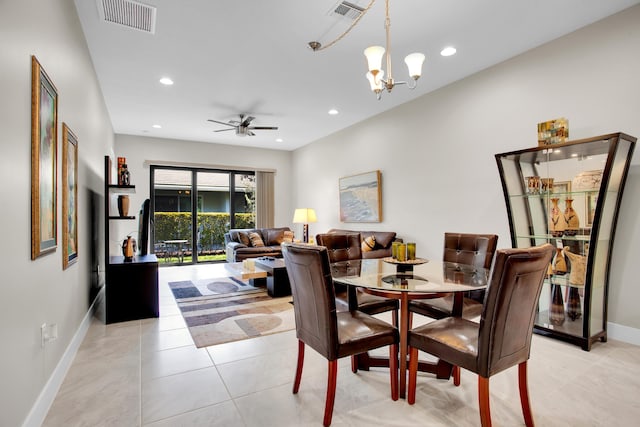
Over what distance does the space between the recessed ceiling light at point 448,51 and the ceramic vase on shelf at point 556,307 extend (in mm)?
2469

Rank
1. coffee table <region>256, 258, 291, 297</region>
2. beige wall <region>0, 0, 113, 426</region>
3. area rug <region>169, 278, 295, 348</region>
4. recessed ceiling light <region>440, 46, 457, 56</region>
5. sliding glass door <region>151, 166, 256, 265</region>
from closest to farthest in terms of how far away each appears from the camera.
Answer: beige wall <region>0, 0, 113, 426</region> → area rug <region>169, 278, 295, 348</region> → recessed ceiling light <region>440, 46, 457, 56</region> → coffee table <region>256, 258, 291, 297</region> → sliding glass door <region>151, 166, 256, 265</region>

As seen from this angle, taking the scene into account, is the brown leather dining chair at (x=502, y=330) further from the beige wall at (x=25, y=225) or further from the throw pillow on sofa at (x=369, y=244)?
the throw pillow on sofa at (x=369, y=244)

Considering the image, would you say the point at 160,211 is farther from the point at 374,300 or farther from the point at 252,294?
the point at 374,300

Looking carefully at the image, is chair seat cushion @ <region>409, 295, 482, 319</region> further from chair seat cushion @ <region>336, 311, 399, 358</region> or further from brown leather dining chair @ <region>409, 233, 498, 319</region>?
chair seat cushion @ <region>336, 311, 399, 358</region>

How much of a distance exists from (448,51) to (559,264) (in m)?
2.33

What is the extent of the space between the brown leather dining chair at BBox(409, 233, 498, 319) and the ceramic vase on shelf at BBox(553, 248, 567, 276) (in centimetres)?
66

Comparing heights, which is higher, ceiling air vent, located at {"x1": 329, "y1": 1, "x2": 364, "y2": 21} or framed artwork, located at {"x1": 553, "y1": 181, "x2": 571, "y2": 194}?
ceiling air vent, located at {"x1": 329, "y1": 1, "x2": 364, "y2": 21}

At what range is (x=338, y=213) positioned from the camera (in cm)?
689

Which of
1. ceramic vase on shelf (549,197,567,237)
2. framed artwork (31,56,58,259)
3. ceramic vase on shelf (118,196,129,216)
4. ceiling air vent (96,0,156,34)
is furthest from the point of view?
ceramic vase on shelf (118,196,129,216)

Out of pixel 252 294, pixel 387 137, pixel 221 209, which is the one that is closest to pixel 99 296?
pixel 252 294

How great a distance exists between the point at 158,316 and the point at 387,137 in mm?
4088

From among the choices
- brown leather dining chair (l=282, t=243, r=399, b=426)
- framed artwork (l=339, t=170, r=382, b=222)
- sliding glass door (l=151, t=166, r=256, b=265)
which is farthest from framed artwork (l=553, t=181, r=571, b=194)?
sliding glass door (l=151, t=166, r=256, b=265)

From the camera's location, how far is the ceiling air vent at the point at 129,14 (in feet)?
9.05

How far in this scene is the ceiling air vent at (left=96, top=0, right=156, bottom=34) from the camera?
276 cm
